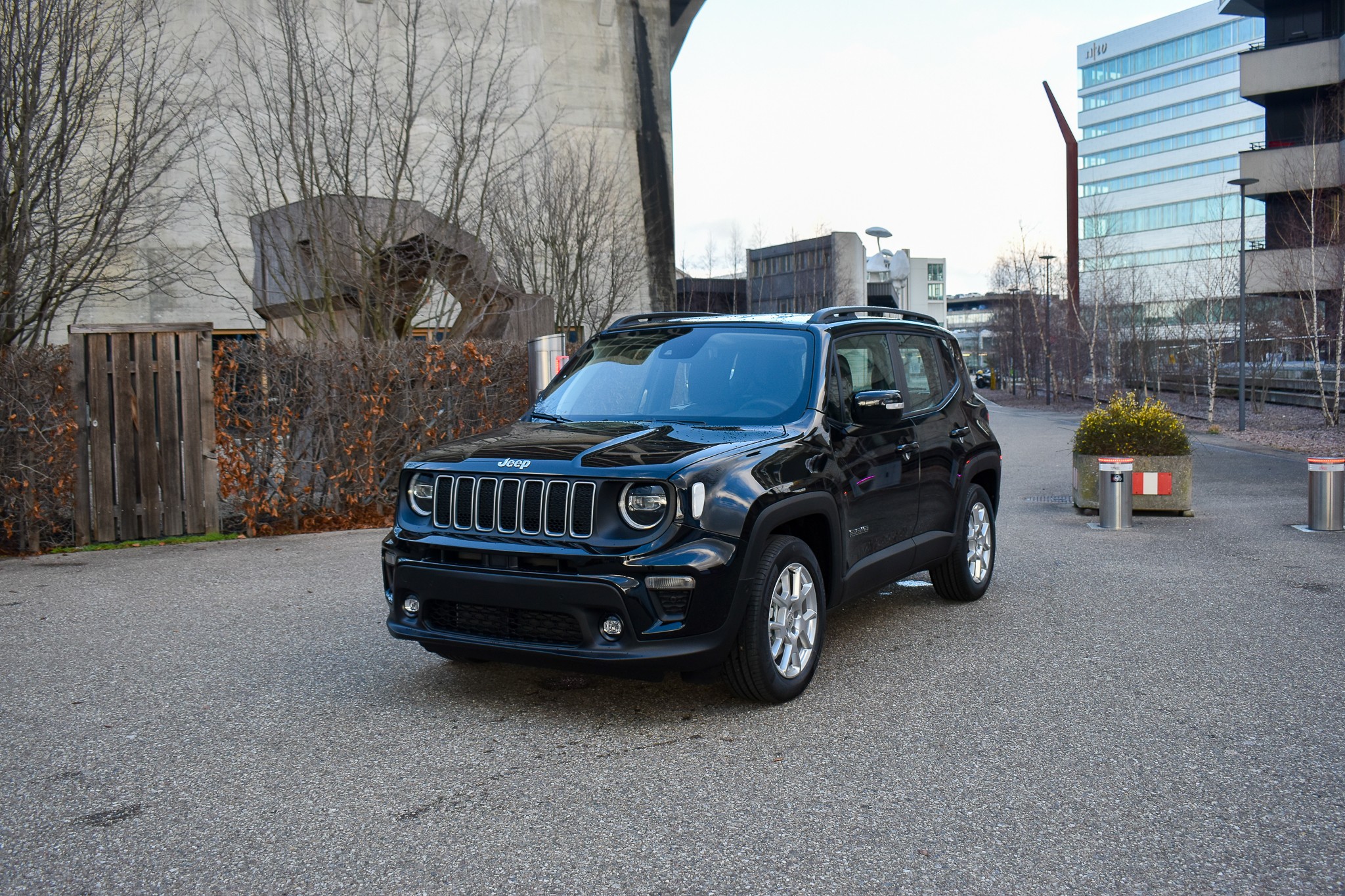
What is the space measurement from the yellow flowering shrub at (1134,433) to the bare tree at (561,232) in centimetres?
1498

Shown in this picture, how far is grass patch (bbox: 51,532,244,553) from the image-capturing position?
10.3m

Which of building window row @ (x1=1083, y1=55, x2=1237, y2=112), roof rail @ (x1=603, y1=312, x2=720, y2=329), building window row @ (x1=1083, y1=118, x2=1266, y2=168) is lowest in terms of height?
roof rail @ (x1=603, y1=312, x2=720, y2=329)

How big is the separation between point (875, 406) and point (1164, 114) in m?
119

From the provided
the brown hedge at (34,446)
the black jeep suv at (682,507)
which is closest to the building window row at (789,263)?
the brown hedge at (34,446)

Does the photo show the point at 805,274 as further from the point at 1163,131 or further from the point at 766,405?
the point at 1163,131

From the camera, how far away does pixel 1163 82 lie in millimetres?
110688

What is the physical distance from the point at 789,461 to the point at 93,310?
34408mm

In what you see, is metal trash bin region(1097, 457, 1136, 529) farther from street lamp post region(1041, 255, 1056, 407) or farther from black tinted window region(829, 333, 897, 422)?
street lamp post region(1041, 255, 1056, 407)

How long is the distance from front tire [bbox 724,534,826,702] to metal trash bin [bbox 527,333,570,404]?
24.6ft

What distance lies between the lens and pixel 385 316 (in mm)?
15125

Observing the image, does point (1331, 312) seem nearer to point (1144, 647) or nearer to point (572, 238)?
point (572, 238)

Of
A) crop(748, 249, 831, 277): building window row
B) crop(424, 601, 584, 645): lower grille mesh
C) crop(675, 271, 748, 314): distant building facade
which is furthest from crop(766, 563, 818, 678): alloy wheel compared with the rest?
crop(748, 249, 831, 277): building window row

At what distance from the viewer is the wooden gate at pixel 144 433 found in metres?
10.1

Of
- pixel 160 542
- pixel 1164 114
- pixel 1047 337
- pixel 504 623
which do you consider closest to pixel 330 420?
pixel 160 542
